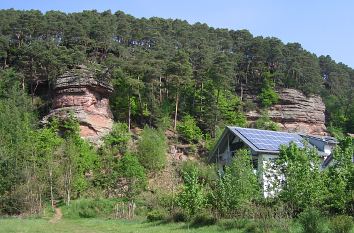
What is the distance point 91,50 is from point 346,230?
54.6 meters

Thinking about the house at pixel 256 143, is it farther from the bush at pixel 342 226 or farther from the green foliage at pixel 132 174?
the bush at pixel 342 226

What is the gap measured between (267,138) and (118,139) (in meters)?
18.3

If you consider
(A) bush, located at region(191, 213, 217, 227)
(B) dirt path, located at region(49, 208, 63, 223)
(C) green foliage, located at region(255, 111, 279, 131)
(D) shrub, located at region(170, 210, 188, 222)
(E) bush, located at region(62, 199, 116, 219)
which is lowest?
(B) dirt path, located at region(49, 208, 63, 223)

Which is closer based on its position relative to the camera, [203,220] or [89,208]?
[203,220]

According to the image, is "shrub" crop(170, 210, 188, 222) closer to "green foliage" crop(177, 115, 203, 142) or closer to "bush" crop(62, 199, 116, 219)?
"bush" crop(62, 199, 116, 219)

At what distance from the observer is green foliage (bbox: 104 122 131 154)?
47594 millimetres

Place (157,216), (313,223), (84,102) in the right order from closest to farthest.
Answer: (313,223), (157,216), (84,102)

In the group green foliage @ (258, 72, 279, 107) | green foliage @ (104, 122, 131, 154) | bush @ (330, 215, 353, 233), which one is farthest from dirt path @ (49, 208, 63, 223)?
green foliage @ (258, 72, 279, 107)

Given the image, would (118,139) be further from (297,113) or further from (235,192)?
(297,113)

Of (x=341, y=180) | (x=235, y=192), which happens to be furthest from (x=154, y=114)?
(x=341, y=180)

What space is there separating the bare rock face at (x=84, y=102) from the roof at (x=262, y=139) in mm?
17076

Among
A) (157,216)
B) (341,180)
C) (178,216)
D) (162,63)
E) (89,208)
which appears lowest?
(89,208)

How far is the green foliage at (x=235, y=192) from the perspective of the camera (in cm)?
2284

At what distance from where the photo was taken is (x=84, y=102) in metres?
50.9
